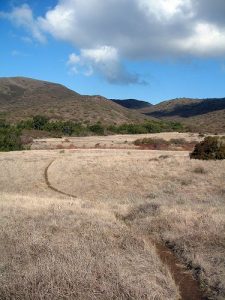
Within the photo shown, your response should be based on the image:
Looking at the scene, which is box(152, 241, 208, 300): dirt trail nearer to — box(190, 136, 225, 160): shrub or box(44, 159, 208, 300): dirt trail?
box(44, 159, 208, 300): dirt trail

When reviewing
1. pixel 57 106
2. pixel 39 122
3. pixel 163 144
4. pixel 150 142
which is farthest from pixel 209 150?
pixel 57 106

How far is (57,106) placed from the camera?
128 m

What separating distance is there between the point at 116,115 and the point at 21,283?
11995 centimetres

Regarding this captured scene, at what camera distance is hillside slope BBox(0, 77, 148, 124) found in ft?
385

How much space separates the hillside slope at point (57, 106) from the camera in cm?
11725

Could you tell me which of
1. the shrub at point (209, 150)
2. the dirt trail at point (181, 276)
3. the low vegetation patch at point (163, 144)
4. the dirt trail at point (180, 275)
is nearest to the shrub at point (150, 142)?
the low vegetation patch at point (163, 144)

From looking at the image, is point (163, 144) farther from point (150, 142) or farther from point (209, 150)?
point (209, 150)

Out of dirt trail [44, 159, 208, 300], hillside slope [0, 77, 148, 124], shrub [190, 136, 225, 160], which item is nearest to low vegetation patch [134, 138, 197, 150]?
shrub [190, 136, 225, 160]

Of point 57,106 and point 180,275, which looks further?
point 57,106

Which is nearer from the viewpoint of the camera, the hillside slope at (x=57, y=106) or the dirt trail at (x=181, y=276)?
the dirt trail at (x=181, y=276)

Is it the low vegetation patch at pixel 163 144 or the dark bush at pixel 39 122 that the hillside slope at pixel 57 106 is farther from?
the low vegetation patch at pixel 163 144

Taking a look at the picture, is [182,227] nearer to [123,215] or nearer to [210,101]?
[123,215]

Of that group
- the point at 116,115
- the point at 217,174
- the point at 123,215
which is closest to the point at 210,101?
the point at 116,115

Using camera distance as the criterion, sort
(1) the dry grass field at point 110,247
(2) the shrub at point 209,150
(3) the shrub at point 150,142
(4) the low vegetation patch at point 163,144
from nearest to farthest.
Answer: (1) the dry grass field at point 110,247 < (2) the shrub at point 209,150 < (4) the low vegetation patch at point 163,144 < (3) the shrub at point 150,142
